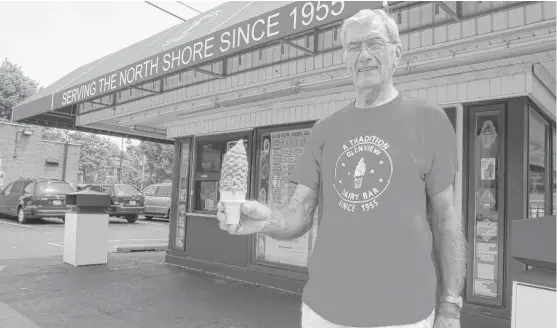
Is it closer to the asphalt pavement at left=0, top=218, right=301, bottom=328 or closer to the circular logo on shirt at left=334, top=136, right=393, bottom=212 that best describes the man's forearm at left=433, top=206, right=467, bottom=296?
the circular logo on shirt at left=334, top=136, right=393, bottom=212

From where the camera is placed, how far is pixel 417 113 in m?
1.54

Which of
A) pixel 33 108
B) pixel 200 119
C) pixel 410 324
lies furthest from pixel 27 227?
pixel 410 324

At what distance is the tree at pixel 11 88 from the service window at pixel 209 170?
28.0m

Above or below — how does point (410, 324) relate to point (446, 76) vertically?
below

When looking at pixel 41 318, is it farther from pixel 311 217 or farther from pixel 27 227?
pixel 27 227

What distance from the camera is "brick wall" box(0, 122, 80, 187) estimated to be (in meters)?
23.1

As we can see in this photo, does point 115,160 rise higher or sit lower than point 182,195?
higher

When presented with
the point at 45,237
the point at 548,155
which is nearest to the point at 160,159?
the point at 45,237

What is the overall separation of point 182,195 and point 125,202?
9.45 meters

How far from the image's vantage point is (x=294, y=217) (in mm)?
1680

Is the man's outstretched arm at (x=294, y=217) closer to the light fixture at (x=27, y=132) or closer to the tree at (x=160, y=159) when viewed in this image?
the light fixture at (x=27, y=132)

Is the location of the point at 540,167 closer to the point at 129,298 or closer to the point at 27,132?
the point at 129,298

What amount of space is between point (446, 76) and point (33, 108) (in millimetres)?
7153

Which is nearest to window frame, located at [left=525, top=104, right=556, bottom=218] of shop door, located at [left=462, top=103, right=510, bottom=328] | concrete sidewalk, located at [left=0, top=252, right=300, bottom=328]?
shop door, located at [left=462, top=103, right=510, bottom=328]
